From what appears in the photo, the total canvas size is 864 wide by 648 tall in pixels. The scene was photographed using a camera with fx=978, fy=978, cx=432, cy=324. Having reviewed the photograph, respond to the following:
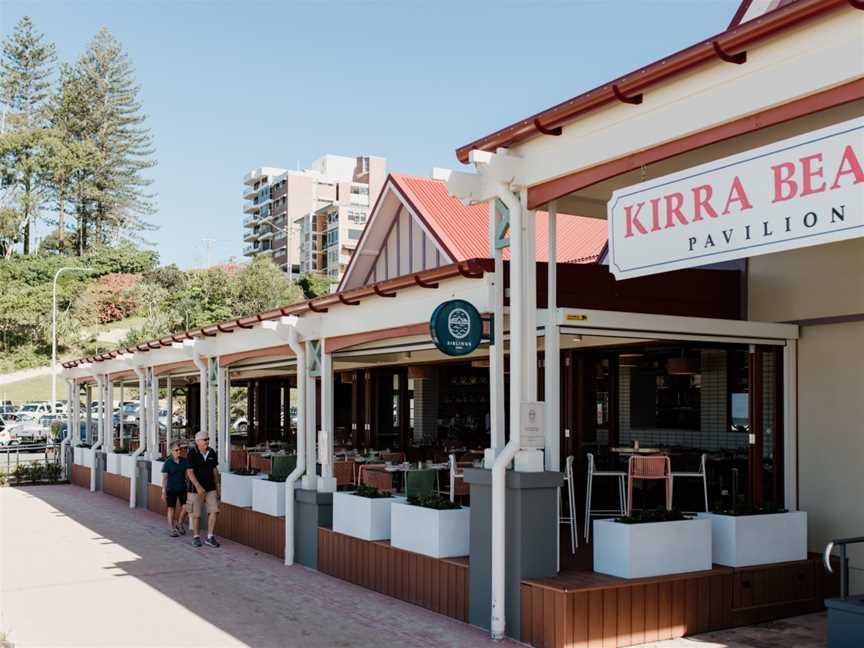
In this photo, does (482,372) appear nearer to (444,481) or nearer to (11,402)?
(444,481)

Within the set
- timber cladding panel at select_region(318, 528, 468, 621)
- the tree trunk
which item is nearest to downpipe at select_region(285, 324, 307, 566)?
timber cladding panel at select_region(318, 528, 468, 621)

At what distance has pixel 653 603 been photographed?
8133 mm

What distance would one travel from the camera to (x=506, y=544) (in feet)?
27.2

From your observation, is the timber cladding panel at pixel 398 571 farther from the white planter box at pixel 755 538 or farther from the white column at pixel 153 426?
the white column at pixel 153 426

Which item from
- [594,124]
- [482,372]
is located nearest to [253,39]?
[482,372]

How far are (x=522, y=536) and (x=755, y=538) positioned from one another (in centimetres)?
237

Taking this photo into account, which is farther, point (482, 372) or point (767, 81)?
point (482, 372)

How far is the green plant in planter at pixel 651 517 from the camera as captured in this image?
8.45 m

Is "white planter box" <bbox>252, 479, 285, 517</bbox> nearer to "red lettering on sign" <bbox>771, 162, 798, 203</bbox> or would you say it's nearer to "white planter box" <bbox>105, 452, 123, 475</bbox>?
"white planter box" <bbox>105, 452, 123, 475</bbox>

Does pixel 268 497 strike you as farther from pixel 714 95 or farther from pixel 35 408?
pixel 35 408

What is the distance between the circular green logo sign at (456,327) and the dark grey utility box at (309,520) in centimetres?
392

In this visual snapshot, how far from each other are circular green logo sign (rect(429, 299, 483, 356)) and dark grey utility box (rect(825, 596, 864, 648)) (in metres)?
3.59

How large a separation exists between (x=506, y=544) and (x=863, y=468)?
13.0 feet

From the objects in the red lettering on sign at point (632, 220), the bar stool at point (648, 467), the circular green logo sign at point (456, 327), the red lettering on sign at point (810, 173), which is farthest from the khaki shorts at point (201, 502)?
the red lettering on sign at point (810, 173)
